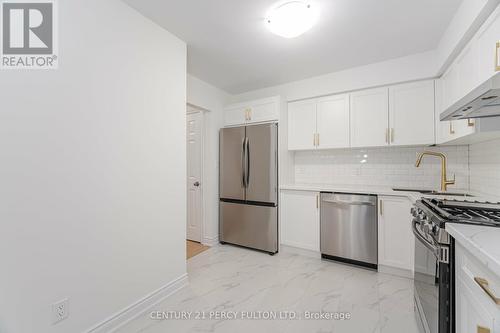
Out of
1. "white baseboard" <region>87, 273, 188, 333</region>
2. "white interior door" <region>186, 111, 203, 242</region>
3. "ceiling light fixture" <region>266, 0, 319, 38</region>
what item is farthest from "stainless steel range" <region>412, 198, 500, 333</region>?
"white interior door" <region>186, 111, 203, 242</region>

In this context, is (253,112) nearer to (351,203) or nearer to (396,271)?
(351,203)

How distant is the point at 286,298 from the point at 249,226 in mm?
1303

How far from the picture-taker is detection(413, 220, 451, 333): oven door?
1103mm

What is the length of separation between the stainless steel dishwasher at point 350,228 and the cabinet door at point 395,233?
0.23 feet

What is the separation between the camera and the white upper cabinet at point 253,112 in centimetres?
326

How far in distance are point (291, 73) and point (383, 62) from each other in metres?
1.13

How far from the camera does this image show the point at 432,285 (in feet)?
4.13

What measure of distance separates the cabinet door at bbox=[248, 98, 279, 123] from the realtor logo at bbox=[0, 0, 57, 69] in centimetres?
238

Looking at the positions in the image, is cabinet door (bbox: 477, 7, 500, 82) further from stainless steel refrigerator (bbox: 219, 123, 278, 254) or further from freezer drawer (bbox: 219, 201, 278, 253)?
freezer drawer (bbox: 219, 201, 278, 253)

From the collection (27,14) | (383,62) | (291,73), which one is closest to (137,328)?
(27,14)

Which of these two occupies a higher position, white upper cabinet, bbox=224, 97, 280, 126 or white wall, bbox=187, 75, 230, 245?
white upper cabinet, bbox=224, 97, 280, 126

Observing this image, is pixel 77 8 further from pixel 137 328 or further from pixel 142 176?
pixel 137 328

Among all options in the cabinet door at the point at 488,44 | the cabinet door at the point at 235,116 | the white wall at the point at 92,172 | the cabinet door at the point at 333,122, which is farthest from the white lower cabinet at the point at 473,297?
the cabinet door at the point at 235,116

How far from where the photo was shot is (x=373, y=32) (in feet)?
7.13
